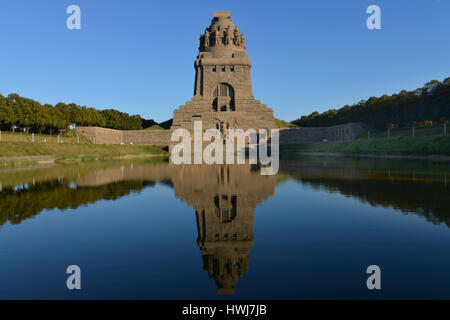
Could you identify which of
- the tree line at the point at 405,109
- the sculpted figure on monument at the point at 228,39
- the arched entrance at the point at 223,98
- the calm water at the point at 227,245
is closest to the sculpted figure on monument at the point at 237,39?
the sculpted figure on monument at the point at 228,39

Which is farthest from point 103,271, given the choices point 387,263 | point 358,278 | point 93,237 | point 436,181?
point 436,181

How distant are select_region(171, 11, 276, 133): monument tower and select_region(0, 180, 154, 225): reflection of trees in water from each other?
54440mm

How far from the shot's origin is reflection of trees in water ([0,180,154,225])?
8656mm

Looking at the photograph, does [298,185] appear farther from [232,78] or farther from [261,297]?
[232,78]

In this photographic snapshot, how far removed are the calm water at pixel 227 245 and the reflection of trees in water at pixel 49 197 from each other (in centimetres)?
7

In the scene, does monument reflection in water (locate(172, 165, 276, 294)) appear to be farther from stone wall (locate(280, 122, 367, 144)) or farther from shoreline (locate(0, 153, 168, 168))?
stone wall (locate(280, 122, 367, 144))

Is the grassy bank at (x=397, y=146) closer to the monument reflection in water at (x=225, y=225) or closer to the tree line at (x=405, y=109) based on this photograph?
the tree line at (x=405, y=109)

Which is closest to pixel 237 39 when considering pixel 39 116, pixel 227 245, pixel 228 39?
pixel 228 39

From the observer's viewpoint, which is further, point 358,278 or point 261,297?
point 358,278

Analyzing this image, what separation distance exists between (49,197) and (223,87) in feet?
222

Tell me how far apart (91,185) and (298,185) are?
929cm

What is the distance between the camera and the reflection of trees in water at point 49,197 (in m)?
8.66
